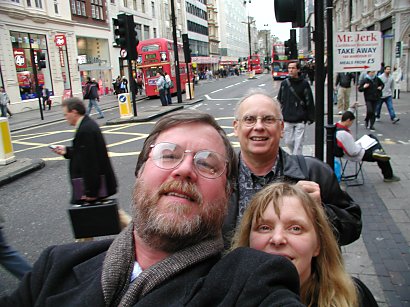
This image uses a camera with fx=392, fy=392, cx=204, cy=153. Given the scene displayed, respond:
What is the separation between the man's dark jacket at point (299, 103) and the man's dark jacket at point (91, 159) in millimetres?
3726

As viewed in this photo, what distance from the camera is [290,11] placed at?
4.90 meters

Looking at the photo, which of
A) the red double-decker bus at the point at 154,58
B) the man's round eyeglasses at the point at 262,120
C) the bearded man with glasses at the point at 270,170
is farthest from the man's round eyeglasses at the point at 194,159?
the red double-decker bus at the point at 154,58

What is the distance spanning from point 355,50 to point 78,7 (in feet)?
104

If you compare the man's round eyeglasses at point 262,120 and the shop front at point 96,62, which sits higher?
the shop front at point 96,62

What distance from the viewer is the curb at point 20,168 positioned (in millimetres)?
8156

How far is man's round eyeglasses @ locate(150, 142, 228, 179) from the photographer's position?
1551 millimetres

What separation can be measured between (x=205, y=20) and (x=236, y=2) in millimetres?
36773

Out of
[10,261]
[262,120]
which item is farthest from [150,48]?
[262,120]

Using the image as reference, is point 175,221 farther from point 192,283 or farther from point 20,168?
point 20,168

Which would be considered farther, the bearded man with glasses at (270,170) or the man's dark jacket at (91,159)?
the man's dark jacket at (91,159)

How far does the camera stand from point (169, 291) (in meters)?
1.34

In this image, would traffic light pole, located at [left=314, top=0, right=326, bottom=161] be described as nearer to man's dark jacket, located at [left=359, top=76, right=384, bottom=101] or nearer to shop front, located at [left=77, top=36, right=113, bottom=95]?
man's dark jacket, located at [left=359, top=76, right=384, bottom=101]

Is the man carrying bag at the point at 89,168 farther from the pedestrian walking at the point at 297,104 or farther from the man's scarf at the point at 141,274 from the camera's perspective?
the pedestrian walking at the point at 297,104

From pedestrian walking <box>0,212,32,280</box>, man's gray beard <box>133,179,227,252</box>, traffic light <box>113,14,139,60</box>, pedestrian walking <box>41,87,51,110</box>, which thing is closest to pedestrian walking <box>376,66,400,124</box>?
traffic light <box>113,14,139,60</box>
